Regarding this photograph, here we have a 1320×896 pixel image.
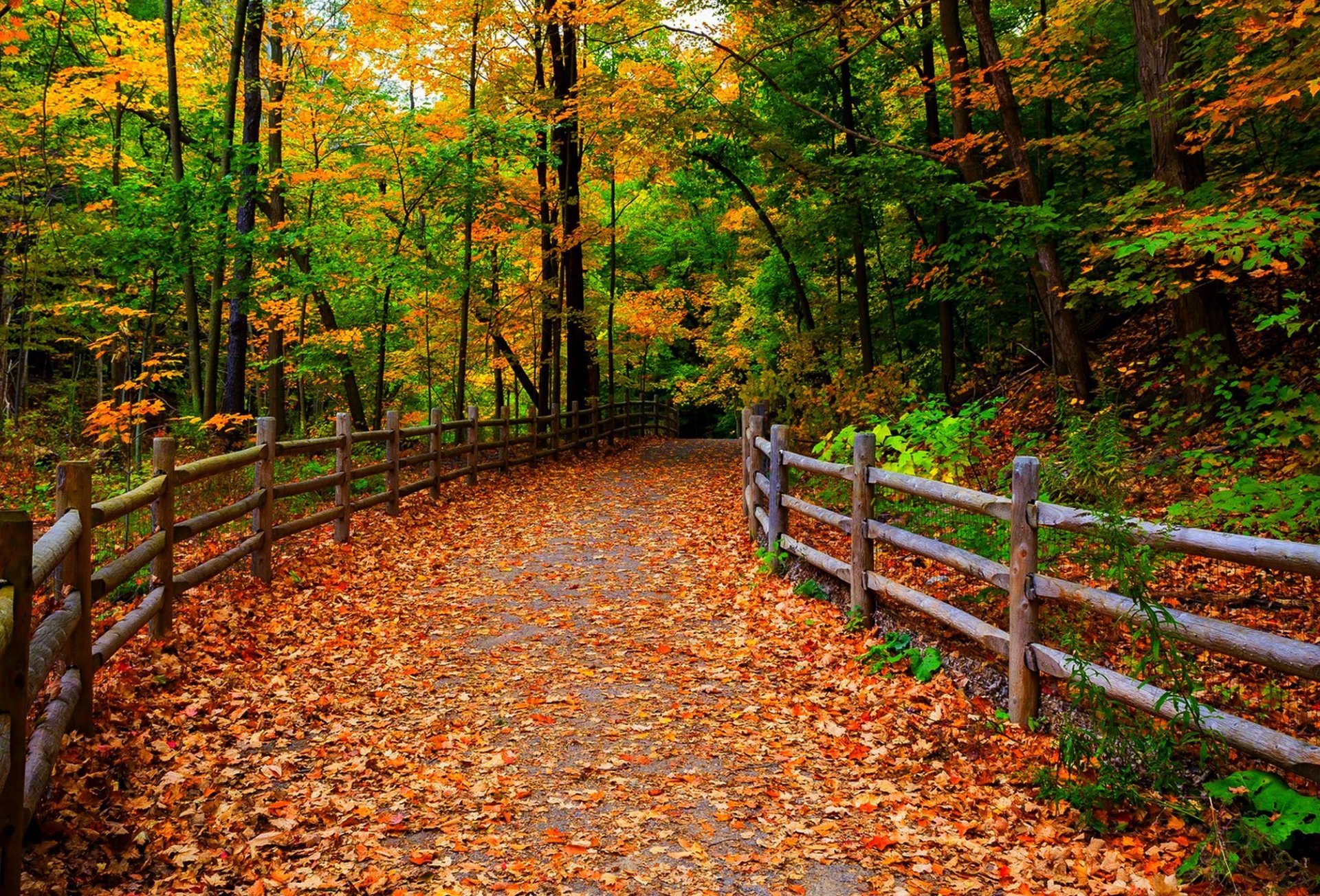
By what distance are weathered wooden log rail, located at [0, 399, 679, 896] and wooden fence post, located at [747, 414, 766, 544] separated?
15.7 ft

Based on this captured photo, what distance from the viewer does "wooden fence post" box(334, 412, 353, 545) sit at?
992 cm

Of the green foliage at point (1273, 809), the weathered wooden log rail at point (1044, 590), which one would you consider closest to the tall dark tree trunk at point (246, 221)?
the weathered wooden log rail at point (1044, 590)

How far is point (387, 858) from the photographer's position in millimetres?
3807

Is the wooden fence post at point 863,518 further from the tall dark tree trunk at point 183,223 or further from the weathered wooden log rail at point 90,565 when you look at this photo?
the tall dark tree trunk at point 183,223

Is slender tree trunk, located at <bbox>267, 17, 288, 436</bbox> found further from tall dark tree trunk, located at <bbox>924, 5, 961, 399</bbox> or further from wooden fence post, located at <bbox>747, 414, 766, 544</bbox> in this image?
tall dark tree trunk, located at <bbox>924, 5, 961, 399</bbox>

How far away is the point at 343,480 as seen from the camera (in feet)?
32.6

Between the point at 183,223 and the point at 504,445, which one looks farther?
the point at 504,445

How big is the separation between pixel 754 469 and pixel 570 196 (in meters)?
11.4

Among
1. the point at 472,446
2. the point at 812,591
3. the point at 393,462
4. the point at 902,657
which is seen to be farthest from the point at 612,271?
the point at 902,657

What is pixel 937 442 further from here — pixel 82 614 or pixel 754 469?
pixel 82 614

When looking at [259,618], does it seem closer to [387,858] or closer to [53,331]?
[387,858]

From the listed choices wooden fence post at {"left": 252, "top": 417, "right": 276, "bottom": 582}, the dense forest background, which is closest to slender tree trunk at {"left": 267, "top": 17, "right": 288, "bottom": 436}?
the dense forest background

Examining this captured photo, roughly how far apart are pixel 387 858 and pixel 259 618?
12.6ft

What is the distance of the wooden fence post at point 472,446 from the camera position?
47.5ft
